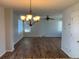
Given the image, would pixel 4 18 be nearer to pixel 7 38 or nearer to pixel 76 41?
pixel 7 38

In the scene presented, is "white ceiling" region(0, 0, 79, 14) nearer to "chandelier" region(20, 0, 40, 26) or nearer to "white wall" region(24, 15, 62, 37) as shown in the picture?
"chandelier" region(20, 0, 40, 26)

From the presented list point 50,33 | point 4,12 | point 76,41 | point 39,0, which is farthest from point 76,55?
point 50,33

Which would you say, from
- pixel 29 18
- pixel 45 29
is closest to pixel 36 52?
pixel 29 18

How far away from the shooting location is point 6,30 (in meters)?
6.37

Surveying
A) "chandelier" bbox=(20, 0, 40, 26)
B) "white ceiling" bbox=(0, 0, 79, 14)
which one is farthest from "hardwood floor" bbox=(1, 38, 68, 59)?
"white ceiling" bbox=(0, 0, 79, 14)

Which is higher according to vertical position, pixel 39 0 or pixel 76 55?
pixel 39 0

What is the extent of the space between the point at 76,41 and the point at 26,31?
29.4 feet

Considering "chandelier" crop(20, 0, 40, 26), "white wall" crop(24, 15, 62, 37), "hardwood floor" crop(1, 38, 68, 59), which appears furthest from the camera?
"white wall" crop(24, 15, 62, 37)

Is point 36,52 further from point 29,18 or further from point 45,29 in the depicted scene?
point 45,29

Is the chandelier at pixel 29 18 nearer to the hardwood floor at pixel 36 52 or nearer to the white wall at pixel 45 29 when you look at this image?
the hardwood floor at pixel 36 52

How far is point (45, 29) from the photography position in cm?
1339

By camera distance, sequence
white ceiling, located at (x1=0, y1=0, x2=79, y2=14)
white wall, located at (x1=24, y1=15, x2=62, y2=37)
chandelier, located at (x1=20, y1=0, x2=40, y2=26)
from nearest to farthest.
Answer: chandelier, located at (x1=20, y1=0, x2=40, y2=26) → white ceiling, located at (x1=0, y1=0, x2=79, y2=14) → white wall, located at (x1=24, y1=15, x2=62, y2=37)

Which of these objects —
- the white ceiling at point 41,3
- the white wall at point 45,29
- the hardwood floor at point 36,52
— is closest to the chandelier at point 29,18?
the white ceiling at point 41,3

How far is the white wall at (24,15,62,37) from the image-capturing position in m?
13.3
